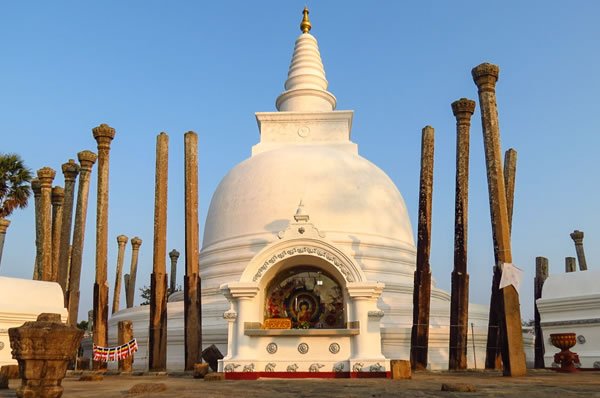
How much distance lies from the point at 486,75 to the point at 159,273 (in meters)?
11.0

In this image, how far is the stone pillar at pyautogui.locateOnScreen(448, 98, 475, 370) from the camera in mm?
15117

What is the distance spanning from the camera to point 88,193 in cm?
2281

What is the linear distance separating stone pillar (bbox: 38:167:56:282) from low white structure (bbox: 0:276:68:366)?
5.86ft

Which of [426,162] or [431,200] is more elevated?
[426,162]

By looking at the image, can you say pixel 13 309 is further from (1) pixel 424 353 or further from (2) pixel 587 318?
(2) pixel 587 318

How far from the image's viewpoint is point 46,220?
21750mm

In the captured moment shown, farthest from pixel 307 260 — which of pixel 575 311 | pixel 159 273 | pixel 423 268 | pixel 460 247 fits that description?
pixel 575 311

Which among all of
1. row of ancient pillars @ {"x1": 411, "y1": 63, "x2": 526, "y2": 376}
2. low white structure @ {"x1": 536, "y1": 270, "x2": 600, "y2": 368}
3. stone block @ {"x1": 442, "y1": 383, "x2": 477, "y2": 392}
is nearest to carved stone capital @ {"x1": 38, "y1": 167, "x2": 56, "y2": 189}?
row of ancient pillars @ {"x1": 411, "y1": 63, "x2": 526, "y2": 376}

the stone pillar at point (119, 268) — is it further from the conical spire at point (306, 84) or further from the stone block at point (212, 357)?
the stone block at point (212, 357)

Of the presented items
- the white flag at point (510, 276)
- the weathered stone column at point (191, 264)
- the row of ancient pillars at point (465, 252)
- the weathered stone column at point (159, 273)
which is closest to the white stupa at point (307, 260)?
the weathered stone column at point (191, 264)

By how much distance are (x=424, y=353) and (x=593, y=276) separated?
23.1 feet

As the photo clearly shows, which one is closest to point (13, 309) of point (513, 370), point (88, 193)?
point (88, 193)

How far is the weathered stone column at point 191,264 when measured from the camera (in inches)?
594

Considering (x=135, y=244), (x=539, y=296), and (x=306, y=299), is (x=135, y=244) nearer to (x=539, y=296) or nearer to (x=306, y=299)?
(x=306, y=299)
